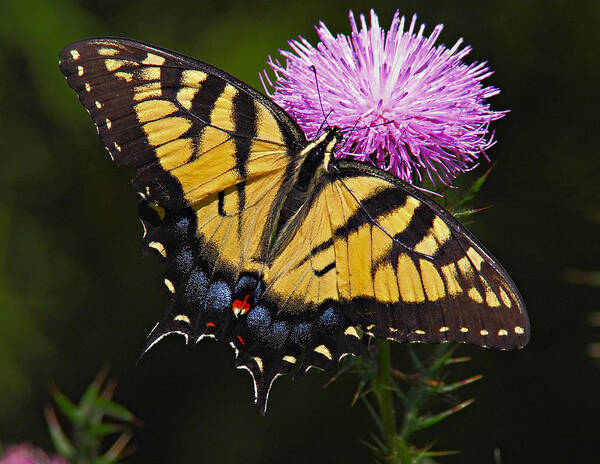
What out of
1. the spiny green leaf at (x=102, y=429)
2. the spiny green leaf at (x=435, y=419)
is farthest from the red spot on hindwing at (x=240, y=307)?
the spiny green leaf at (x=435, y=419)

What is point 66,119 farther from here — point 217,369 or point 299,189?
point 299,189

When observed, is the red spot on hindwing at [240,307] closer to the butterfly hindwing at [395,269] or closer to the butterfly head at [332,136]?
the butterfly hindwing at [395,269]

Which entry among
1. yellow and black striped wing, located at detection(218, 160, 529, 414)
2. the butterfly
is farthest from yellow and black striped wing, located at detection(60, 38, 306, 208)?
yellow and black striped wing, located at detection(218, 160, 529, 414)

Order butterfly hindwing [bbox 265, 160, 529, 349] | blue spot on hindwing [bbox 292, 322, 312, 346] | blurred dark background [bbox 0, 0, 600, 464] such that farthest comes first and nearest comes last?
blurred dark background [bbox 0, 0, 600, 464]
blue spot on hindwing [bbox 292, 322, 312, 346]
butterfly hindwing [bbox 265, 160, 529, 349]

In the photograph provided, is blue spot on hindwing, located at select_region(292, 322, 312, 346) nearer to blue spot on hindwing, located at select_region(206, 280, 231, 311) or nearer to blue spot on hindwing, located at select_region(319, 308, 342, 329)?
blue spot on hindwing, located at select_region(319, 308, 342, 329)

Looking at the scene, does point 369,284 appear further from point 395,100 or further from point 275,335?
point 395,100

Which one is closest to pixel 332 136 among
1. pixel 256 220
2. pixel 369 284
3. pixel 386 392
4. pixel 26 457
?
pixel 256 220
